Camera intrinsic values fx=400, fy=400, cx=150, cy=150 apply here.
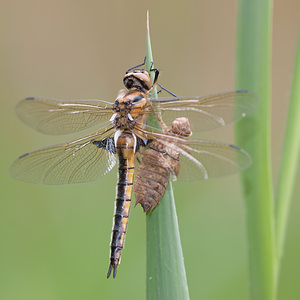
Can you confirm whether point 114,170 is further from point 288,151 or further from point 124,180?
point 288,151

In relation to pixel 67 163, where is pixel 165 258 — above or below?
below

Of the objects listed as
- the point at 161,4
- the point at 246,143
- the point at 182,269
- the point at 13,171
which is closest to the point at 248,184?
the point at 246,143

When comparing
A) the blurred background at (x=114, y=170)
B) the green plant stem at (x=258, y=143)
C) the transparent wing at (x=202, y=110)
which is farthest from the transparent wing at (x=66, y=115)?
the blurred background at (x=114, y=170)

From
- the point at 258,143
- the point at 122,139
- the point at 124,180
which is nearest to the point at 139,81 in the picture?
the point at 122,139

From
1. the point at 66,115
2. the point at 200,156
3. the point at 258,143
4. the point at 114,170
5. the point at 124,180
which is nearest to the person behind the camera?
the point at 258,143

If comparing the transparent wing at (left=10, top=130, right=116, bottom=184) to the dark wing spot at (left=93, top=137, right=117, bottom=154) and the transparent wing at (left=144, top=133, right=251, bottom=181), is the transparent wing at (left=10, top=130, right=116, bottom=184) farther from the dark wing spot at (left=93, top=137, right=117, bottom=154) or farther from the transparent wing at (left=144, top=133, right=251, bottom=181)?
the transparent wing at (left=144, top=133, right=251, bottom=181)

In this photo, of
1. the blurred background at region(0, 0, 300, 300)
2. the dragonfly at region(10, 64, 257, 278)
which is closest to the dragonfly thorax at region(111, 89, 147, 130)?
the dragonfly at region(10, 64, 257, 278)

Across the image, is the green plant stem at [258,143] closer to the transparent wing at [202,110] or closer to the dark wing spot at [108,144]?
the transparent wing at [202,110]
